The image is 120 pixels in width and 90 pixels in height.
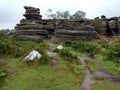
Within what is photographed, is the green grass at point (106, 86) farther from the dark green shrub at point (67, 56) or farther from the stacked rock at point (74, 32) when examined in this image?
the stacked rock at point (74, 32)

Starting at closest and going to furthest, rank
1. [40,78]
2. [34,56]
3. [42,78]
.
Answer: [40,78], [42,78], [34,56]

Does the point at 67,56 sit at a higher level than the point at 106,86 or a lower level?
higher

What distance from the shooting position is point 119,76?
2591cm

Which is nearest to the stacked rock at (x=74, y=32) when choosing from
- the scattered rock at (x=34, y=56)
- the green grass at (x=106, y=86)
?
the scattered rock at (x=34, y=56)

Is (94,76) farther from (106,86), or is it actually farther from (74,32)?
(74,32)

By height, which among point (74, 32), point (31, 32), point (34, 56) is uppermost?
point (31, 32)

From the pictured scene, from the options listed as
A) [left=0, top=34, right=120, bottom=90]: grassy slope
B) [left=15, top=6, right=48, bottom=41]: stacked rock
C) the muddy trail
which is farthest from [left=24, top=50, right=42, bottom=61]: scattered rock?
[left=15, top=6, right=48, bottom=41]: stacked rock

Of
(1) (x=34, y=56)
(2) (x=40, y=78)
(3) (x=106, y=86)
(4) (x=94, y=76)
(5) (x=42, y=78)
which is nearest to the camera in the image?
(3) (x=106, y=86)

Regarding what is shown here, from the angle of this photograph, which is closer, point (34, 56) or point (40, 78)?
point (40, 78)

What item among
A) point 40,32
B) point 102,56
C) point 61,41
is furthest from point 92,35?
point 102,56

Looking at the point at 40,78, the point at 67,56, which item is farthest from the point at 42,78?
the point at 67,56

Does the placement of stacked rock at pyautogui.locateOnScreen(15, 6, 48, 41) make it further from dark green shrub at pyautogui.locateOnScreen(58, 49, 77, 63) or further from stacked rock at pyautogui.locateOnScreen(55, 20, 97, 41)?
dark green shrub at pyautogui.locateOnScreen(58, 49, 77, 63)

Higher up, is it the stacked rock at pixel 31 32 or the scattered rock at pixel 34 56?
the stacked rock at pixel 31 32

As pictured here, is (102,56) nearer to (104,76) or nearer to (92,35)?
(104,76)
